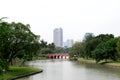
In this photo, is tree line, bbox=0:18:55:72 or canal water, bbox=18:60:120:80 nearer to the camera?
canal water, bbox=18:60:120:80

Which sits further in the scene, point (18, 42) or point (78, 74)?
point (78, 74)

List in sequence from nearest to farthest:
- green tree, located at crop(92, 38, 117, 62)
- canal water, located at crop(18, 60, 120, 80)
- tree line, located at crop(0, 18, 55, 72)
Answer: canal water, located at crop(18, 60, 120, 80)
tree line, located at crop(0, 18, 55, 72)
green tree, located at crop(92, 38, 117, 62)

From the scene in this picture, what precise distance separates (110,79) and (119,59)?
4756 cm

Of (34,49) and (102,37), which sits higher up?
(102,37)

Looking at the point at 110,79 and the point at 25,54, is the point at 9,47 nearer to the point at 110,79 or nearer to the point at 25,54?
the point at 25,54

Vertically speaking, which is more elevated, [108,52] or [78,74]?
[108,52]

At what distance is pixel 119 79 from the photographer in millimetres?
43062

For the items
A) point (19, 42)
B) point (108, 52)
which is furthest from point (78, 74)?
point (108, 52)

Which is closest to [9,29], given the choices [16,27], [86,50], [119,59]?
[16,27]

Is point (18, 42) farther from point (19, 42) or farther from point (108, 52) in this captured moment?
point (108, 52)

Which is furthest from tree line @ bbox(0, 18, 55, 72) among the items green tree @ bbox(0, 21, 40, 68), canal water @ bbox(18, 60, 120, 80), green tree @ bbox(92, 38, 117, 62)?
green tree @ bbox(92, 38, 117, 62)

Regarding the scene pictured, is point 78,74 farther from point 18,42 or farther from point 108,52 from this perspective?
point 108,52

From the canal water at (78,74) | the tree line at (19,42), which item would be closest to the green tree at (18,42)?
the tree line at (19,42)

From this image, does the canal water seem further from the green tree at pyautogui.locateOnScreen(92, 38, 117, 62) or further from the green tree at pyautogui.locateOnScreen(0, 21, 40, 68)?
the green tree at pyautogui.locateOnScreen(92, 38, 117, 62)
